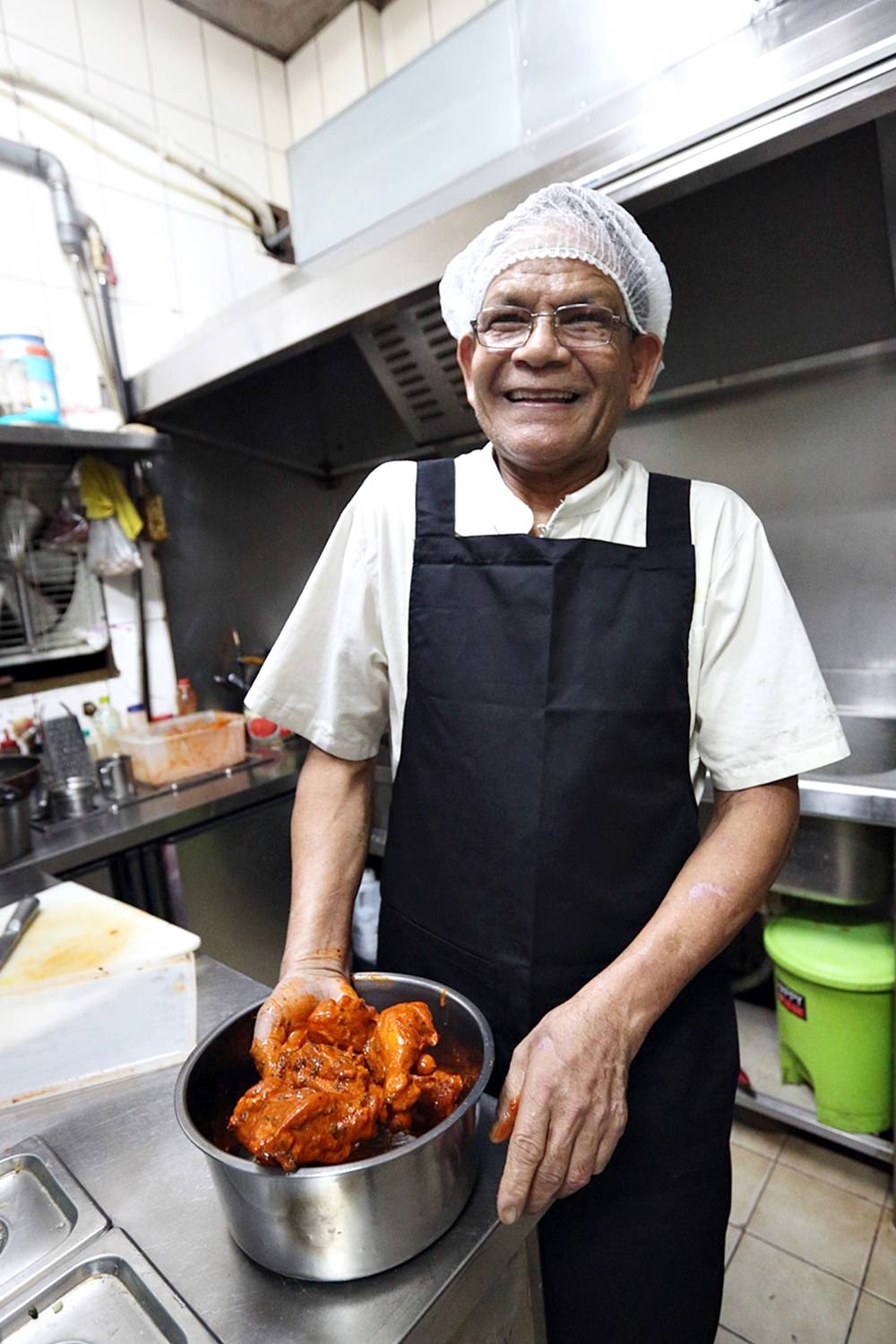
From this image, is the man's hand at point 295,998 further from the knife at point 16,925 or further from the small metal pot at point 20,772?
the small metal pot at point 20,772

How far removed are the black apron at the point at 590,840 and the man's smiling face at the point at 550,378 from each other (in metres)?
0.12

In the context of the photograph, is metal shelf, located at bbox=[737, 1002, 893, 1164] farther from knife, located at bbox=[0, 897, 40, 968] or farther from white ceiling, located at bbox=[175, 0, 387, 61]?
white ceiling, located at bbox=[175, 0, 387, 61]

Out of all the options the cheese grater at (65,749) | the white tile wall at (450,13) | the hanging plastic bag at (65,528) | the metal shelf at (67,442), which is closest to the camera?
the metal shelf at (67,442)

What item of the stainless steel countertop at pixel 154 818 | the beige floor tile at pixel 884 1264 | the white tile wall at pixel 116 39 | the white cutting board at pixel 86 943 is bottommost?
the beige floor tile at pixel 884 1264

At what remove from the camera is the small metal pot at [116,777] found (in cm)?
209

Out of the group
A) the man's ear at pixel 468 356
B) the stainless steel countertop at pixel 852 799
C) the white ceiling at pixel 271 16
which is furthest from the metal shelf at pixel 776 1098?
the white ceiling at pixel 271 16

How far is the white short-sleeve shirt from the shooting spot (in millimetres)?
876

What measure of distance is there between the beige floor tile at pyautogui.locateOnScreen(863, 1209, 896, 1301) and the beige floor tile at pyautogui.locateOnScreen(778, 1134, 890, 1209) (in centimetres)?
6

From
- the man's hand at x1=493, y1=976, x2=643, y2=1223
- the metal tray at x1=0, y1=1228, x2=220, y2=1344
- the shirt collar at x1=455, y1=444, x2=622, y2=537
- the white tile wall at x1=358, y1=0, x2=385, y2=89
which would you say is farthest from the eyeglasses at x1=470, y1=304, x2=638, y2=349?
the white tile wall at x1=358, y1=0, x2=385, y2=89

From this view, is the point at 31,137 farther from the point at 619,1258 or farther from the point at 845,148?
the point at 619,1258

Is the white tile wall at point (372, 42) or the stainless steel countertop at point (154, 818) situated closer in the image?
the stainless steel countertop at point (154, 818)

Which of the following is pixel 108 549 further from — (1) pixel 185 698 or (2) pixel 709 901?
(2) pixel 709 901

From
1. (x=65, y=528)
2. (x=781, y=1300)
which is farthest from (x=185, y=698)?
(x=781, y=1300)

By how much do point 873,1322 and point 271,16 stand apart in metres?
4.14
